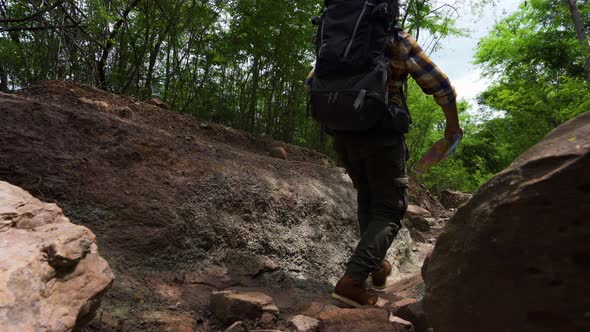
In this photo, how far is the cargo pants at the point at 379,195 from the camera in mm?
2199

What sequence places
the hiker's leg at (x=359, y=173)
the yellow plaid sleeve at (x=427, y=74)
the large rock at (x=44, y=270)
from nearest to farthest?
the large rock at (x=44, y=270) → the yellow plaid sleeve at (x=427, y=74) → the hiker's leg at (x=359, y=173)

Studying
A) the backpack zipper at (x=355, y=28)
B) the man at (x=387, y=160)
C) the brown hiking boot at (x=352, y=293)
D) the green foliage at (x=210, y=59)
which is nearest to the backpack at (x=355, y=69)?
the backpack zipper at (x=355, y=28)

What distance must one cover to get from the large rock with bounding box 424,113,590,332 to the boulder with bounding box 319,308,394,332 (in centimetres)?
46

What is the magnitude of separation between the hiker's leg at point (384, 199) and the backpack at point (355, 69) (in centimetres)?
23

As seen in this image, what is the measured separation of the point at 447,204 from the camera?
10.6 metres

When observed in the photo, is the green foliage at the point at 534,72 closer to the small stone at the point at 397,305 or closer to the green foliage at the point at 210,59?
the green foliage at the point at 210,59

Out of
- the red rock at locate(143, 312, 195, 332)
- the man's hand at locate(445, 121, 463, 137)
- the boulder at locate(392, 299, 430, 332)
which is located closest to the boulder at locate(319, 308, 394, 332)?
the boulder at locate(392, 299, 430, 332)

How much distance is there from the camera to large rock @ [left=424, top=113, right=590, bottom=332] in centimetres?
94

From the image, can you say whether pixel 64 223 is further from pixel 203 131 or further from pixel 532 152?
pixel 203 131

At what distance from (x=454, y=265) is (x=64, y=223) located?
1.46 metres

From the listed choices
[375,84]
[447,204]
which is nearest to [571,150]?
[375,84]

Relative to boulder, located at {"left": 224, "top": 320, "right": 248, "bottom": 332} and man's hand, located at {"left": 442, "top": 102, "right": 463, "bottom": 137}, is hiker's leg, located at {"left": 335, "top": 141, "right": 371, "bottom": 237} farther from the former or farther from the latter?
boulder, located at {"left": 224, "top": 320, "right": 248, "bottom": 332}

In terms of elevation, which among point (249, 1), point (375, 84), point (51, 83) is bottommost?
point (375, 84)

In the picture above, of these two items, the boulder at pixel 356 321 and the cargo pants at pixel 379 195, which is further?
the cargo pants at pixel 379 195
